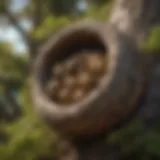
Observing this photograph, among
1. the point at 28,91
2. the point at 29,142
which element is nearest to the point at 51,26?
the point at 28,91

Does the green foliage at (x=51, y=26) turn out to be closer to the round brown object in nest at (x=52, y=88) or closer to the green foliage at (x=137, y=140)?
the round brown object in nest at (x=52, y=88)

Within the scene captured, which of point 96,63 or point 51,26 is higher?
point 51,26

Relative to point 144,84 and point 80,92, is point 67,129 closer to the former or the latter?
point 80,92

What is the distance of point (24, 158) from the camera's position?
3.73ft

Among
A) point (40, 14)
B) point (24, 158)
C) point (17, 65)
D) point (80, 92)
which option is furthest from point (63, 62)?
point (40, 14)

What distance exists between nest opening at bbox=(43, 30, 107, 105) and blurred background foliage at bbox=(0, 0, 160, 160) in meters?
0.11

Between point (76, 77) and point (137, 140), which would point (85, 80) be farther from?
point (137, 140)

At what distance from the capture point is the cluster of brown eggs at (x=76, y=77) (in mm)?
1059

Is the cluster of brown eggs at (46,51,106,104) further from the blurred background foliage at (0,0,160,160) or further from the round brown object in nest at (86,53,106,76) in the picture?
the blurred background foliage at (0,0,160,160)

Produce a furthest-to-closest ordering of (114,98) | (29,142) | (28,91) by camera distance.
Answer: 1. (28,91)
2. (29,142)
3. (114,98)

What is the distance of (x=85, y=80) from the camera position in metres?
1.06

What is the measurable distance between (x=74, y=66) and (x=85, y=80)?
0.17ft

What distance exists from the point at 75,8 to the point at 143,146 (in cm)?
91

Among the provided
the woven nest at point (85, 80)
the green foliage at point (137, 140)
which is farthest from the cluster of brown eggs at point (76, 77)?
the green foliage at point (137, 140)
